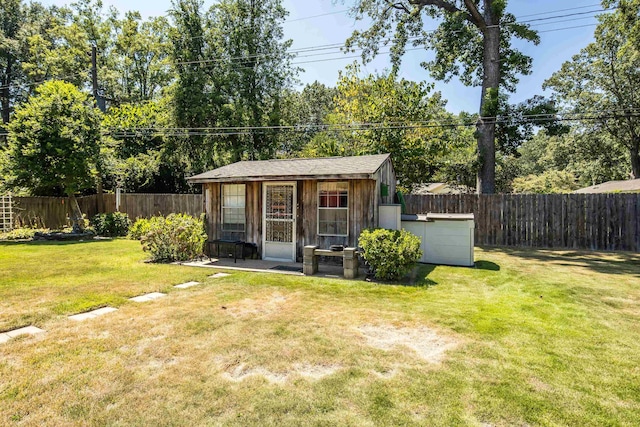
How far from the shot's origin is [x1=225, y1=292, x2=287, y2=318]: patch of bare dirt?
14.5 feet

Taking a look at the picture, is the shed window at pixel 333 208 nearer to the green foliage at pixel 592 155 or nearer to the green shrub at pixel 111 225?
the green shrub at pixel 111 225

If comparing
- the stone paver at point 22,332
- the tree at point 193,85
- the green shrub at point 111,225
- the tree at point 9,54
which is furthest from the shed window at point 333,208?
the tree at point 9,54

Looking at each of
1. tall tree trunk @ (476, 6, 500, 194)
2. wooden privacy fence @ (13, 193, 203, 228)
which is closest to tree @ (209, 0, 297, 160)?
wooden privacy fence @ (13, 193, 203, 228)

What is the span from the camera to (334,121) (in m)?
18.6

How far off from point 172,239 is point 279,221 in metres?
2.62

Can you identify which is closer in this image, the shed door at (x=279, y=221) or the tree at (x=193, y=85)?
the shed door at (x=279, y=221)

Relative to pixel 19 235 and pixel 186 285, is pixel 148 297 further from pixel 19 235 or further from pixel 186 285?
pixel 19 235

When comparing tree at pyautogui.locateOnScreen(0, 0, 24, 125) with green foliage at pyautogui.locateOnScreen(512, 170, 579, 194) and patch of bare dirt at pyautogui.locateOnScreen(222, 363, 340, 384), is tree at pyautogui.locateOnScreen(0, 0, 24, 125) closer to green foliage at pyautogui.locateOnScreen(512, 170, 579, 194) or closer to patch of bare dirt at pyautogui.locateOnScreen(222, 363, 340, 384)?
patch of bare dirt at pyautogui.locateOnScreen(222, 363, 340, 384)

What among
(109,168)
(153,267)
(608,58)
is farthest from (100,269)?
(608,58)

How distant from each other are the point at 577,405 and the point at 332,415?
1.73 meters

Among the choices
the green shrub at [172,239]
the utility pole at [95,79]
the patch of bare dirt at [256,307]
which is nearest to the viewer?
the patch of bare dirt at [256,307]

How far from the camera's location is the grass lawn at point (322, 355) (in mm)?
2344

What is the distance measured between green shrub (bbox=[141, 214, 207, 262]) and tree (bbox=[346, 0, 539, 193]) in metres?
11.2

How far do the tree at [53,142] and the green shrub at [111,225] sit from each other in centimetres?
75
